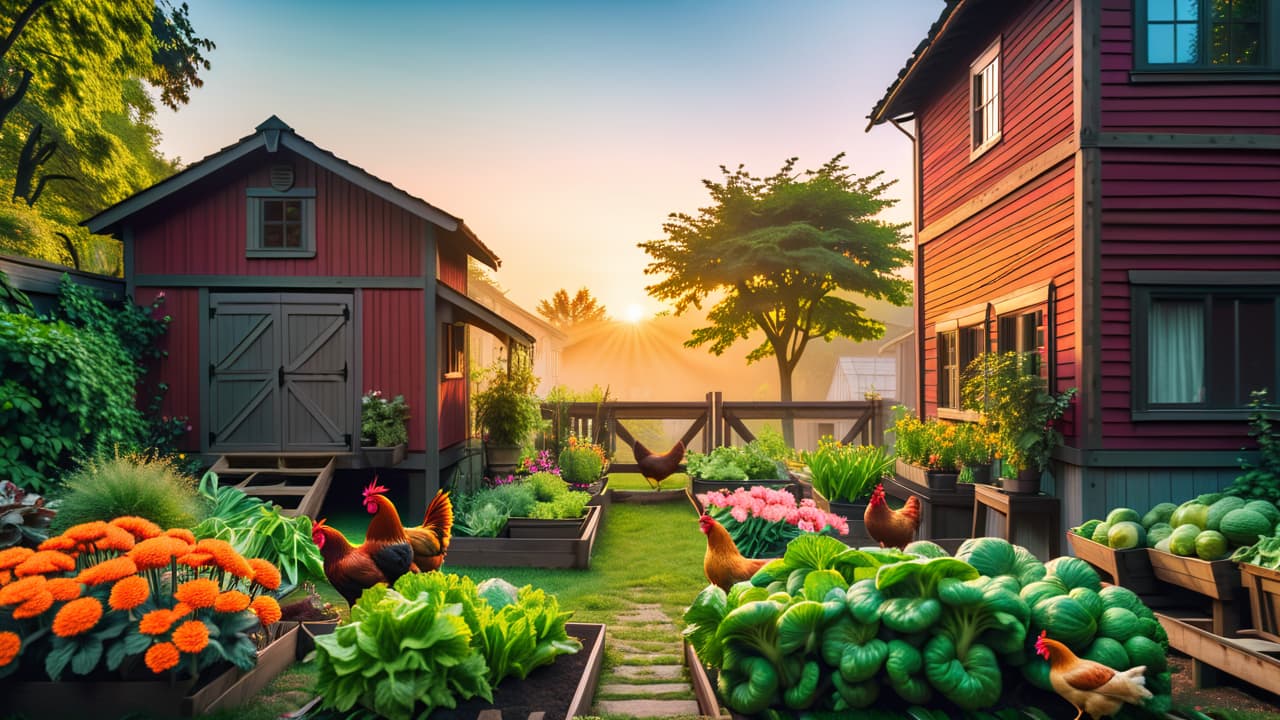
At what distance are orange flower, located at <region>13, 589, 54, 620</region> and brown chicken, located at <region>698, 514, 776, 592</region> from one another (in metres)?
2.91

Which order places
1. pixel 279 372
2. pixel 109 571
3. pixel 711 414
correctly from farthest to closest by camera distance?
pixel 711 414, pixel 279 372, pixel 109 571

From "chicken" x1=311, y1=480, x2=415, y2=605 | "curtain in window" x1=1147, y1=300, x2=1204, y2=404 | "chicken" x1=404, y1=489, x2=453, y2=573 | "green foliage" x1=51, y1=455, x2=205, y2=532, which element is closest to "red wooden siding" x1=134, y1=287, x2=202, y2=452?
"green foliage" x1=51, y1=455, x2=205, y2=532

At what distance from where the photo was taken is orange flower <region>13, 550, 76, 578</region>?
322cm

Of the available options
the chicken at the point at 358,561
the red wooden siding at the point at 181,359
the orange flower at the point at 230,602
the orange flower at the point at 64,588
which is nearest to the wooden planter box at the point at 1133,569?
the chicken at the point at 358,561

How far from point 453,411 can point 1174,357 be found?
28.5 feet

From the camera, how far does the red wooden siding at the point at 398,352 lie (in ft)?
32.0

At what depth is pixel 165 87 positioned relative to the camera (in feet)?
67.6

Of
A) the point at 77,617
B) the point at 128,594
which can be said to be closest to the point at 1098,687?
the point at 128,594

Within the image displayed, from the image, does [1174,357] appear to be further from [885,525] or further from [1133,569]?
[885,525]

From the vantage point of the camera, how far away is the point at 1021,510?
6520mm

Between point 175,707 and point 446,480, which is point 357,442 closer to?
point 446,480

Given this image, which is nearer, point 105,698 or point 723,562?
point 105,698

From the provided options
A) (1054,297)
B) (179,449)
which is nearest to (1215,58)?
(1054,297)

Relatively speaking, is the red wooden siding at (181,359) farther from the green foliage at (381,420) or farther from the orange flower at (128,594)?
the orange flower at (128,594)
